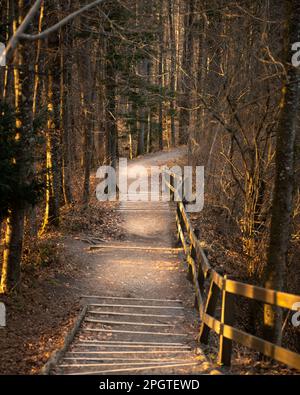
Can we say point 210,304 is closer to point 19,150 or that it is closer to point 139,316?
point 139,316

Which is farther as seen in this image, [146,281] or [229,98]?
[229,98]

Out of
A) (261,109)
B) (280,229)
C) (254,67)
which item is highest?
(254,67)

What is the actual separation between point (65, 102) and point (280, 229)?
11533 mm

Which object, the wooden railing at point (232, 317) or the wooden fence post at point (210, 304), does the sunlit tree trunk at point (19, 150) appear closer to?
the wooden railing at point (232, 317)

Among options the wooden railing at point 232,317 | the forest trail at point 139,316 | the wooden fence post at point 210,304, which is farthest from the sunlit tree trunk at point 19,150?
the wooden fence post at point 210,304

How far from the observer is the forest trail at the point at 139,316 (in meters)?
6.63

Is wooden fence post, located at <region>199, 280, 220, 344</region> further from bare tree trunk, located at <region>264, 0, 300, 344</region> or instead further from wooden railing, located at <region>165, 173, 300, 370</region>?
bare tree trunk, located at <region>264, 0, 300, 344</region>

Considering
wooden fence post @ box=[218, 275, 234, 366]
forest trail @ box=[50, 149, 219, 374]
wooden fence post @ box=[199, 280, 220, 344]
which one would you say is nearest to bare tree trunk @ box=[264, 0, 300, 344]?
wooden fence post @ box=[199, 280, 220, 344]

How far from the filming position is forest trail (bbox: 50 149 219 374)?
6627 mm

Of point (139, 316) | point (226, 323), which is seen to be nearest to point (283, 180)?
point (226, 323)

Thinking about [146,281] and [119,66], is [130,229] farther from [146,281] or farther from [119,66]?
[119,66]
